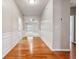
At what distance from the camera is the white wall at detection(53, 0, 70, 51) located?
688cm

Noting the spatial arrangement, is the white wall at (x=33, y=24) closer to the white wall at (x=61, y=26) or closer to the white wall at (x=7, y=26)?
the white wall at (x=7, y=26)

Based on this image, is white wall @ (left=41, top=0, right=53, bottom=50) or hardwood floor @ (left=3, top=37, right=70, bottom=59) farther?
white wall @ (left=41, top=0, right=53, bottom=50)

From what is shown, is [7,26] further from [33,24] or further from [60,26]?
[33,24]

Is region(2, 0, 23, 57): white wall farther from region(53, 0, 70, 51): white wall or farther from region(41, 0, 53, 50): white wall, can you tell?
region(53, 0, 70, 51): white wall

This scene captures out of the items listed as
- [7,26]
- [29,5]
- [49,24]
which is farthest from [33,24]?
[7,26]

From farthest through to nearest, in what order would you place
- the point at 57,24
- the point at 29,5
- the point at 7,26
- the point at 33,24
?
1. the point at 33,24
2. the point at 29,5
3. the point at 57,24
4. the point at 7,26

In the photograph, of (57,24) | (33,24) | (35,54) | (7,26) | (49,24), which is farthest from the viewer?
(33,24)

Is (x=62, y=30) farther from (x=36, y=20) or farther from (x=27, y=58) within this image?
(x=36, y=20)

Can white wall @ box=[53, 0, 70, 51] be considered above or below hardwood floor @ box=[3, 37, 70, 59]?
above

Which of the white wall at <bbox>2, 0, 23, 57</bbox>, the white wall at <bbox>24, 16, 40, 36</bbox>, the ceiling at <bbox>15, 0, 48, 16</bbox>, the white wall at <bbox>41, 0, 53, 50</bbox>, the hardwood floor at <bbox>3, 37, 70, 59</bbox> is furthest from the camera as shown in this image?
the white wall at <bbox>24, 16, 40, 36</bbox>

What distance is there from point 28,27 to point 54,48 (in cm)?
1236

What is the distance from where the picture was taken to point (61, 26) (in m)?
6.90

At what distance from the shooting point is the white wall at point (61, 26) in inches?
271

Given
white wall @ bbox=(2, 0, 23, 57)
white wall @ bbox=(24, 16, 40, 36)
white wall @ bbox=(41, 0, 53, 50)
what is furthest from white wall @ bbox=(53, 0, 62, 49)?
white wall @ bbox=(24, 16, 40, 36)
